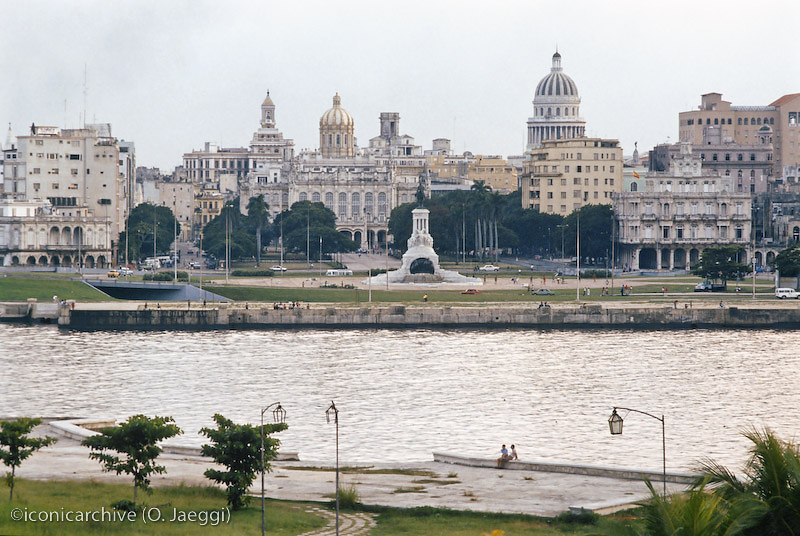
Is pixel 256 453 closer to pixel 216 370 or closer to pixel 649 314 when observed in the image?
pixel 216 370

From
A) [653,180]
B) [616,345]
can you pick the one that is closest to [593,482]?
[616,345]

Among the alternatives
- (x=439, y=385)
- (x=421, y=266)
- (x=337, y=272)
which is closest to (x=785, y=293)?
(x=421, y=266)

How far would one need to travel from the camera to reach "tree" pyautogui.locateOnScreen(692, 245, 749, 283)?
416 feet

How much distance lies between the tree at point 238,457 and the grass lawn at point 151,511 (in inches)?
21.9

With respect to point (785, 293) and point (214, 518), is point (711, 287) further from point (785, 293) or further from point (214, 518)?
point (214, 518)

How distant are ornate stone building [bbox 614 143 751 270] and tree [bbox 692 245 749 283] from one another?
107 feet

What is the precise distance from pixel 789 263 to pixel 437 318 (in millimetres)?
36188

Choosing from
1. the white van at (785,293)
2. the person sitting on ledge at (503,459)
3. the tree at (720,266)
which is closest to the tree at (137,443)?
the person sitting on ledge at (503,459)

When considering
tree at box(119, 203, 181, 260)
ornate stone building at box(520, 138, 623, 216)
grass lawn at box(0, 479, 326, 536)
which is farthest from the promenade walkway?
ornate stone building at box(520, 138, 623, 216)

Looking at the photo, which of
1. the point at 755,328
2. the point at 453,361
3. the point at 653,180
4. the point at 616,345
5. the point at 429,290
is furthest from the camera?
the point at 653,180

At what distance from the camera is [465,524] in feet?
131

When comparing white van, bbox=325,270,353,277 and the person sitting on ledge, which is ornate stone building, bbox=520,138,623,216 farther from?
the person sitting on ledge

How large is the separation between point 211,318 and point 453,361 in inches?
1030

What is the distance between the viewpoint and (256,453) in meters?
41.7
